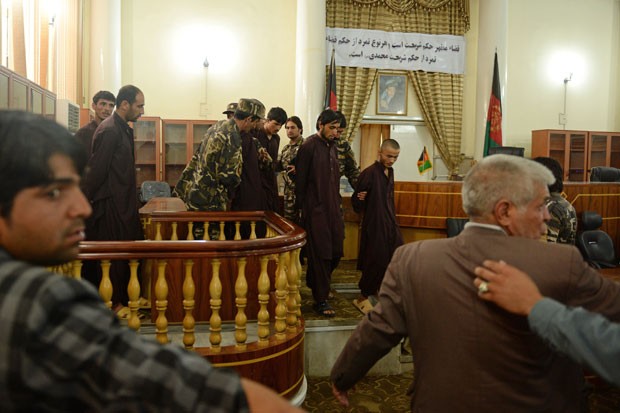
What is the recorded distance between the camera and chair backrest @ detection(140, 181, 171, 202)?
6.95m

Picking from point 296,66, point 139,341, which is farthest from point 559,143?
point 139,341

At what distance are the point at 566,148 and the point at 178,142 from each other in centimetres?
654

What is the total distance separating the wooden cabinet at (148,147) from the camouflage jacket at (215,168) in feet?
14.1

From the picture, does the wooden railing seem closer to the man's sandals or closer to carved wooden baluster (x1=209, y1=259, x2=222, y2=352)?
carved wooden baluster (x1=209, y1=259, x2=222, y2=352)

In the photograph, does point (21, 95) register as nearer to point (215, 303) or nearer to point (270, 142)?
point (270, 142)

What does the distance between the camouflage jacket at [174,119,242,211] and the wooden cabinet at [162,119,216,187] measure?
4.33m

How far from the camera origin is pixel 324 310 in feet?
13.8

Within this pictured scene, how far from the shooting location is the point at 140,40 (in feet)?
28.7

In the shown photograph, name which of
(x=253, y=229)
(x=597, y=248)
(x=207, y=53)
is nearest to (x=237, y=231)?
(x=253, y=229)

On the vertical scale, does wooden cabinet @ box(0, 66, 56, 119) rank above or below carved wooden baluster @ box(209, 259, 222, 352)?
above

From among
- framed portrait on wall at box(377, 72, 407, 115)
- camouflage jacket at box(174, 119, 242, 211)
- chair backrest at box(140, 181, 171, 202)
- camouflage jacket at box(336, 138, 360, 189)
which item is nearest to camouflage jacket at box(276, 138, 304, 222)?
camouflage jacket at box(336, 138, 360, 189)

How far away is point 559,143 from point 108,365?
10.3 m

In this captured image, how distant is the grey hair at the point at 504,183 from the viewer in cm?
140

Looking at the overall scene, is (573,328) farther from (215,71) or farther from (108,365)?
(215,71)
